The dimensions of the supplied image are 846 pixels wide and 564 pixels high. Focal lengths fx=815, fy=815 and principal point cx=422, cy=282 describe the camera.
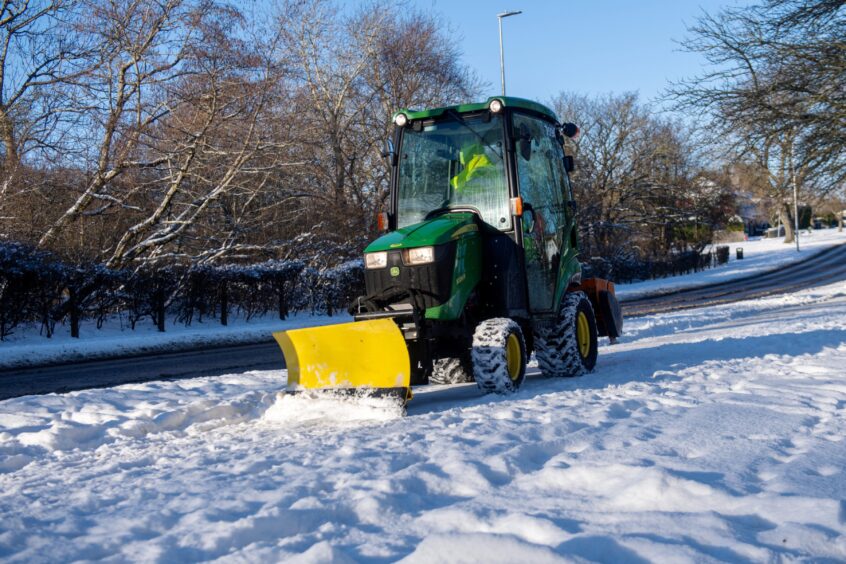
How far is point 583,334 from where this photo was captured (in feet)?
29.7

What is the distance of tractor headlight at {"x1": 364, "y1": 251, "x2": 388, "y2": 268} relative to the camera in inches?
289

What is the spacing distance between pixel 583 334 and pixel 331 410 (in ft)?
12.4

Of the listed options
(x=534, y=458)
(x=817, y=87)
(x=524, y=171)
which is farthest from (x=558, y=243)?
(x=817, y=87)

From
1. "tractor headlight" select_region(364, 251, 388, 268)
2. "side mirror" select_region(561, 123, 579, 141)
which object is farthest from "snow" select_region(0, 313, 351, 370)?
"side mirror" select_region(561, 123, 579, 141)

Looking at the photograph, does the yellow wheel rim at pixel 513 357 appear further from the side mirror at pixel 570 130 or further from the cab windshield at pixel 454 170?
the side mirror at pixel 570 130

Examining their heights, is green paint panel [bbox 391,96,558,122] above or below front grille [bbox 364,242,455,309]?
above

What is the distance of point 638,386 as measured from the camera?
730cm

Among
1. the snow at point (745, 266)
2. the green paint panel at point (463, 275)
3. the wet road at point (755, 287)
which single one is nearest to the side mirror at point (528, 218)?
the green paint panel at point (463, 275)

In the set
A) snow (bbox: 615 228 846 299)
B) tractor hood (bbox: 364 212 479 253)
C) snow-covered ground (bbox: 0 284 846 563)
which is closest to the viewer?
snow-covered ground (bbox: 0 284 846 563)

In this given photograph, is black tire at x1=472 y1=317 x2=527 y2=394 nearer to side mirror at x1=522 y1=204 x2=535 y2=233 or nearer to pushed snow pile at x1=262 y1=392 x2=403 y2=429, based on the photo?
side mirror at x1=522 y1=204 x2=535 y2=233

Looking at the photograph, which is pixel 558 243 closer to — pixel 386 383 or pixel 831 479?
pixel 386 383

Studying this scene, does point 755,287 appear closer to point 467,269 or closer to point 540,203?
point 540,203

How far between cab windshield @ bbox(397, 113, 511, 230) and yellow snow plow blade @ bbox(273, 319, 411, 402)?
1859 millimetres

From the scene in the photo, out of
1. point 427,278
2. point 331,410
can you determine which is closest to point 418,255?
point 427,278
